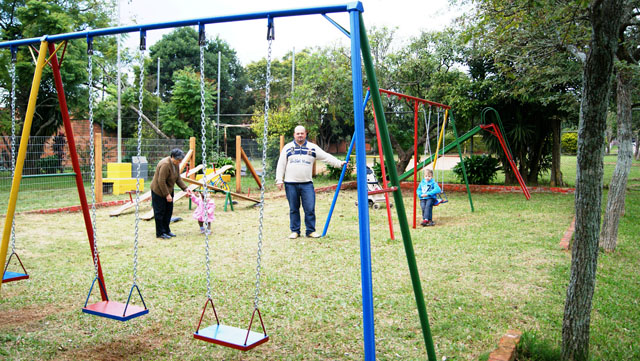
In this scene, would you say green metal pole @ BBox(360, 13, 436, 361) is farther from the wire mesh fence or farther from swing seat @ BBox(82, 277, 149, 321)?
the wire mesh fence

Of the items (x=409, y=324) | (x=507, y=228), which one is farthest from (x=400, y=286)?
(x=507, y=228)

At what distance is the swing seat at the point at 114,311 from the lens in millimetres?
3364

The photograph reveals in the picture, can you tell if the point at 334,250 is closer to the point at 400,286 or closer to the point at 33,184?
the point at 400,286

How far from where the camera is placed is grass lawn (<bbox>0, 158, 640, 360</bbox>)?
354 centimetres

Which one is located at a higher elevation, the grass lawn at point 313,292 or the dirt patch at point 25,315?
the grass lawn at point 313,292

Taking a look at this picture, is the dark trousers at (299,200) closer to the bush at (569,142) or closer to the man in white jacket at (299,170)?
the man in white jacket at (299,170)

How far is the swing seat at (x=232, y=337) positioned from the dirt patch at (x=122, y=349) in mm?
662

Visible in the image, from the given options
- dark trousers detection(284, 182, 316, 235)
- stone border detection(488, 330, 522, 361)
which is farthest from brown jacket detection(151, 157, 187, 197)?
stone border detection(488, 330, 522, 361)

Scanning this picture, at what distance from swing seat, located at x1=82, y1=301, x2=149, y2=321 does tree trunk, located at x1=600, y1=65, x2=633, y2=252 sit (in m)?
6.00

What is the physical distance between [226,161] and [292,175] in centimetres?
1145

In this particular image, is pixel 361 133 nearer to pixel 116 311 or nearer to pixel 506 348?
pixel 506 348

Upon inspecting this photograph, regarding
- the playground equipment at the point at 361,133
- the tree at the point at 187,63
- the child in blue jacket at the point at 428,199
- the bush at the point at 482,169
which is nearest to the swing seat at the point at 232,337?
the playground equipment at the point at 361,133

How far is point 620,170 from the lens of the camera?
6.77 meters

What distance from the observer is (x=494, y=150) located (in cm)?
1578
